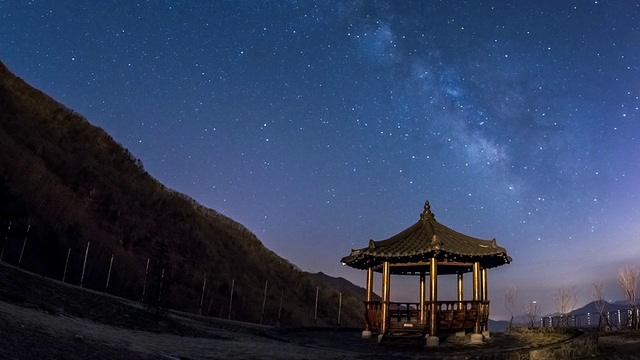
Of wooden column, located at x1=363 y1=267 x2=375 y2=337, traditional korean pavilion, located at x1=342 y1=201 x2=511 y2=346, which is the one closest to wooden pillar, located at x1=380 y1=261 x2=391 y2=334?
traditional korean pavilion, located at x1=342 y1=201 x2=511 y2=346

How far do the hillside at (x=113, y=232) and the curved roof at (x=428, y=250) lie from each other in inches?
371

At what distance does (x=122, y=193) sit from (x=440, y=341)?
36.2 meters

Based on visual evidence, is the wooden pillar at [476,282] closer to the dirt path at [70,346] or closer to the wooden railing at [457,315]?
the wooden railing at [457,315]

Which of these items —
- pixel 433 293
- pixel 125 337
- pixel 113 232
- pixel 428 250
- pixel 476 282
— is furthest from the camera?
pixel 113 232

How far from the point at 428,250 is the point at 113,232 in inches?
1150

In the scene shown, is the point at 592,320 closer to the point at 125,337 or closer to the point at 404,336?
the point at 404,336

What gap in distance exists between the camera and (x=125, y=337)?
1270 cm

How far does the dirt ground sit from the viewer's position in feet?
29.4

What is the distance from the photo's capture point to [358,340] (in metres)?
22.4

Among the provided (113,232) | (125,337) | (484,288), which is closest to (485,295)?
(484,288)

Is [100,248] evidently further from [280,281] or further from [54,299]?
[280,281]

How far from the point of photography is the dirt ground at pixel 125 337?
8969 millimetres

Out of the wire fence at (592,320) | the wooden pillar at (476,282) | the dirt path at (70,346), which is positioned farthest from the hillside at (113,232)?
the wire fence at (592,320)

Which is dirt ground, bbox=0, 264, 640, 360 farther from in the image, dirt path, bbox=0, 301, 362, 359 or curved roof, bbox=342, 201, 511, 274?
curved roof, bbox=342, 201, 511, 274
